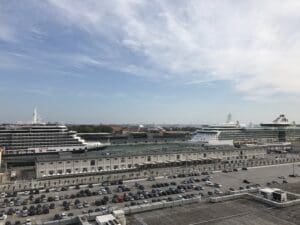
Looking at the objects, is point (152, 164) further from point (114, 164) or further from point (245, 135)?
point (245, 135)

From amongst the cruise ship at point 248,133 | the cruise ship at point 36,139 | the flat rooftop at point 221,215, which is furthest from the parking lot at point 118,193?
the cruise ship at point 248,133

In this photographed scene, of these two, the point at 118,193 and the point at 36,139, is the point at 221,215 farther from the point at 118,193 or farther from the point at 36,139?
the point at 36,139

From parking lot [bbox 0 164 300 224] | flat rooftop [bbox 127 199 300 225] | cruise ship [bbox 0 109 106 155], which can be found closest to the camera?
flat rooftop [bbox 127 199 300 225]

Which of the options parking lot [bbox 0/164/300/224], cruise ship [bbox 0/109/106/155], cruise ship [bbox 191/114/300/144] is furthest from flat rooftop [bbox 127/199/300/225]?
cruise ship [bbox 191/114/300/144]

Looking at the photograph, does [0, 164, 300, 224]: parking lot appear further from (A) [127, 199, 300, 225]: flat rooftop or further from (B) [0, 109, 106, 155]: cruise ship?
(B) [0, 109, 106, 155]: cruise ship

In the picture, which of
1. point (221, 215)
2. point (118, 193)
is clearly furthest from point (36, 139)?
point (221, 215)

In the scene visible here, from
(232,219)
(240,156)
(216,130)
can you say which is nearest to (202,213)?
(232,219)

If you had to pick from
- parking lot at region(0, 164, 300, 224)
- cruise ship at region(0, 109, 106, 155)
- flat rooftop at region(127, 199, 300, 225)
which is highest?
cruise ship at region(0, 109, 106, 155)

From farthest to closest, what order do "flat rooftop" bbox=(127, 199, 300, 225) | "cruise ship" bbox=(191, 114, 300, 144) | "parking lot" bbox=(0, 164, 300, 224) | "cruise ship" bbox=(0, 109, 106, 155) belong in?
1. "cruise ship" bbox=(191, 114, 300, 144)
2. "cruise ship" bbox=(0, 109, 106, 155)
3. "parking lot" bbox=(0, 164, 300, 224)
4. "flat rooftop" bbox=(127, 199, 300, 225)
